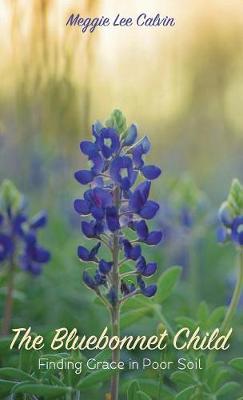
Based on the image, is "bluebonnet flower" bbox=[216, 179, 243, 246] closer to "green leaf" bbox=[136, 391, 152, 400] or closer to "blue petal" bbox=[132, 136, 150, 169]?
"blue petal" bbox=[132, 136, 150, 169]

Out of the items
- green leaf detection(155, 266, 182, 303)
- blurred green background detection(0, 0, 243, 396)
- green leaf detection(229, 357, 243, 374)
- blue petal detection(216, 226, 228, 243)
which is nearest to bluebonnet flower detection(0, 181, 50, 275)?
blurred green background detection(0, 0, 243, 396)

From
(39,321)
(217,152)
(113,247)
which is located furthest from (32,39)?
(217,152)

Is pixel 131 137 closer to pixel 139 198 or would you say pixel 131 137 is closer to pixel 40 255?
pixel 139 198

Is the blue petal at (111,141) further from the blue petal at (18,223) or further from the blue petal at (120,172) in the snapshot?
the blue petal at (18,223)

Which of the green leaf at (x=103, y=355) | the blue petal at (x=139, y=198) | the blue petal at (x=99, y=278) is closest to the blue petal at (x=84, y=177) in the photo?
the blue petal at (x=139, y=198)

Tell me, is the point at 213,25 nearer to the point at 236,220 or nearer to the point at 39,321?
the point at 236,220

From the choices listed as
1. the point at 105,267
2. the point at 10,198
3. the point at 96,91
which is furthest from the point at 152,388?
the point at 96,91
